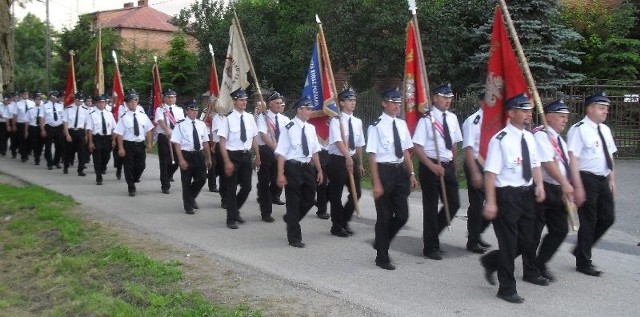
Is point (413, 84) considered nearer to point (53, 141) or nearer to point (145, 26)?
point (53, 141)

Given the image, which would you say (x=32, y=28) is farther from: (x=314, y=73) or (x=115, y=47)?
(x=314, y=73)

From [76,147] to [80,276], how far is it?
10145 mm

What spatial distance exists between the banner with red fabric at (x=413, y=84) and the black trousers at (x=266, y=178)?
119 inches

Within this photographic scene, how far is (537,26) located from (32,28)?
269 ft

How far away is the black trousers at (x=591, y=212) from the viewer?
24.2ft

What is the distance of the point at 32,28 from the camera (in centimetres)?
8862

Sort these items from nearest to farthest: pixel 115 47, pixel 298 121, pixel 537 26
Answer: pixel 298 121 < pixel 537 26 < pixel 115 47

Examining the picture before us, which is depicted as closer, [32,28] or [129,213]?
[129,213]

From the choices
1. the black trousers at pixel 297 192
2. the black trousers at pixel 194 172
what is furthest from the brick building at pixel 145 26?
the black trousers at pixel 297 192

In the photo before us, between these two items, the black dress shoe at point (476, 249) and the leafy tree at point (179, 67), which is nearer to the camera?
the black dress shoe at point (476, 249)

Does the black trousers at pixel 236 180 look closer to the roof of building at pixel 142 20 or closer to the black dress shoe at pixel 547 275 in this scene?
the black dress shoe at pixel 547 275

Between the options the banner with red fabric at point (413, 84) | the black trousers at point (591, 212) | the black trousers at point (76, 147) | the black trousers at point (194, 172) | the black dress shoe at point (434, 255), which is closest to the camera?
the black trousers at point (591, 212)

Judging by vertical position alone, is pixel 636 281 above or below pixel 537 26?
below

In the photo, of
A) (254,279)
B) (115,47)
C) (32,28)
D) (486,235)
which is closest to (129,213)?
(254,279)
